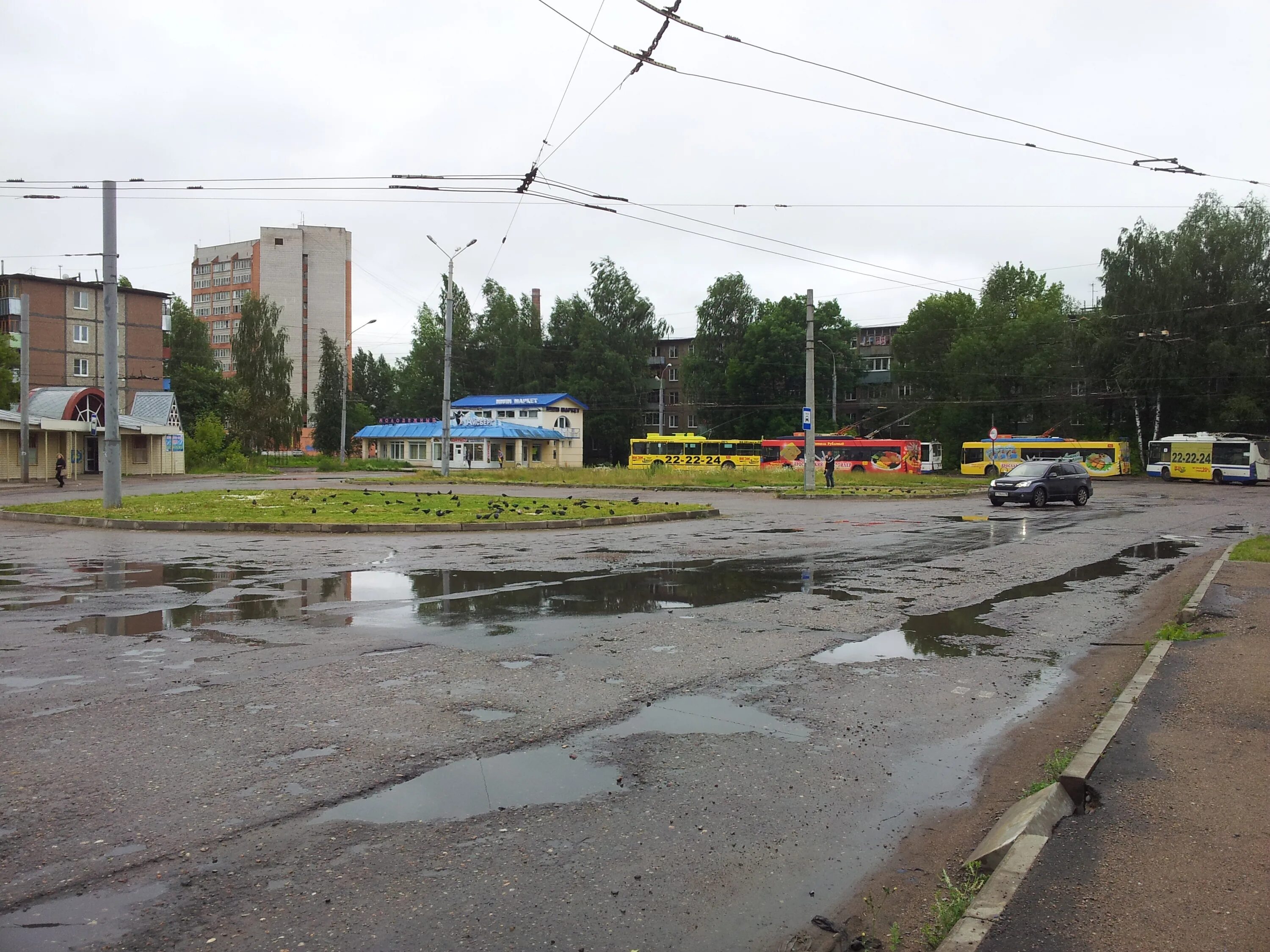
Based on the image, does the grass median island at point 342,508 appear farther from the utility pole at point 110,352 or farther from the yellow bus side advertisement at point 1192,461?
the yellow bus side advertisement at point 1192,461

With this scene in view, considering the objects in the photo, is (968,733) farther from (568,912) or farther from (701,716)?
(568,912)

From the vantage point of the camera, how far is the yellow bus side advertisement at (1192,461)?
50.7 meters

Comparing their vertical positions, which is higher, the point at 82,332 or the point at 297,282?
the point at 297,282

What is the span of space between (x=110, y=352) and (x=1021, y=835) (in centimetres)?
2402

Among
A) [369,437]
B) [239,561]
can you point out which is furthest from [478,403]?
[239,561]

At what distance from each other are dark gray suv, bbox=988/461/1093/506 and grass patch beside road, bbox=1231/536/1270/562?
41.7 ft

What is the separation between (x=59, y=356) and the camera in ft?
224

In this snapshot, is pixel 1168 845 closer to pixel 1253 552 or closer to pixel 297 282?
pixel 1253 552

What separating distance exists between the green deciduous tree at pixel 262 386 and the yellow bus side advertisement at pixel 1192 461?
6444cm

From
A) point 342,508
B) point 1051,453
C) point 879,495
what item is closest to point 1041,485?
point 879,495

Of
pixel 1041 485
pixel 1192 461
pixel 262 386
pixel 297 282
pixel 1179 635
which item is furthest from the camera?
pixel 297 282

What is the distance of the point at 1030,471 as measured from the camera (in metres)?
30.3

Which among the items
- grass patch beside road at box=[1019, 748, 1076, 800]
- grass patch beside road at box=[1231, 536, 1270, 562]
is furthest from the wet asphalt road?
grass patch beside road at box=[1231, 536, 1270, 562]

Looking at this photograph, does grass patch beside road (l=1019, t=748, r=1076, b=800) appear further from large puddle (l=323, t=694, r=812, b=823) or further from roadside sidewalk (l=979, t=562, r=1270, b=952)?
large puddle (l=323, t=694, r=812, b=823)
